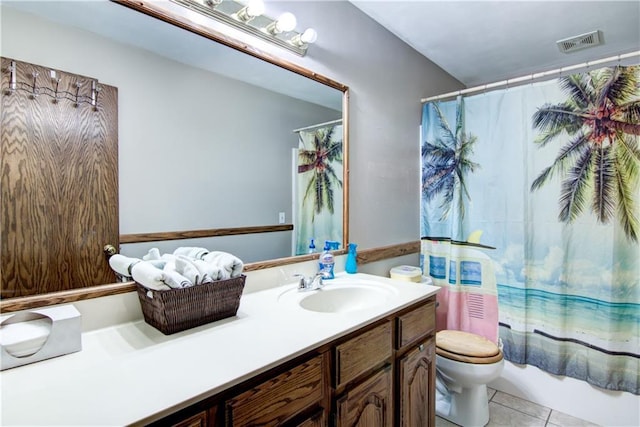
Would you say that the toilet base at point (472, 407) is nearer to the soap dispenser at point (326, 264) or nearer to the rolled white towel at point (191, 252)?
→ the soap dispenser at point (326, 264)

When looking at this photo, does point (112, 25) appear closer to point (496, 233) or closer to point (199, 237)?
point (199, 237)

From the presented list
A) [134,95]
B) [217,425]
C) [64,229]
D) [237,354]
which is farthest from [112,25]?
[217,425]

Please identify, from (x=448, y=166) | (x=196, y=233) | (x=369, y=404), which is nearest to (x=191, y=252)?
(x=196, y=233)

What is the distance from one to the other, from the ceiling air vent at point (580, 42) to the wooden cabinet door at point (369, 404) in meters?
2.59

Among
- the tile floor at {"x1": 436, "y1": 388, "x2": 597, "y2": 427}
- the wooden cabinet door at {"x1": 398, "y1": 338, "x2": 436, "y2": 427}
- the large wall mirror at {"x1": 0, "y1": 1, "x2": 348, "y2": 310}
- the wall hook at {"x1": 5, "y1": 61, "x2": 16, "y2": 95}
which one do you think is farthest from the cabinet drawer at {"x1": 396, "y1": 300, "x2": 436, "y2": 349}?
the wall hook at {"x1": 5, "y1": 61, "x2": 16, "y2": 95}

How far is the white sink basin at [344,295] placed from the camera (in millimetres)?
1450

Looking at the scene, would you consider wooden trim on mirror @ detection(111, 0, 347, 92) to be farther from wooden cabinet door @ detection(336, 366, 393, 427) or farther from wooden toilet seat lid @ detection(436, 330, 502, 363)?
wooden toilet seat lid @ detection(436, 330, 502, 363)

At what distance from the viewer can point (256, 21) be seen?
144cm

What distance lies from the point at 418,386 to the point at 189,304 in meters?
1.03

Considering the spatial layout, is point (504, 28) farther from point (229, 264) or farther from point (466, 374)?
point (229, 264)

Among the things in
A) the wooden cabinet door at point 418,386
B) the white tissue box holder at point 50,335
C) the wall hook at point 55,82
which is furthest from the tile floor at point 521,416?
the wall hook at point 55,82

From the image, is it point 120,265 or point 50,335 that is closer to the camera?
point 50,335

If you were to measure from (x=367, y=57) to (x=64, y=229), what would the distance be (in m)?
1.83

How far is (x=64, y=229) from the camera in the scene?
985 mm
